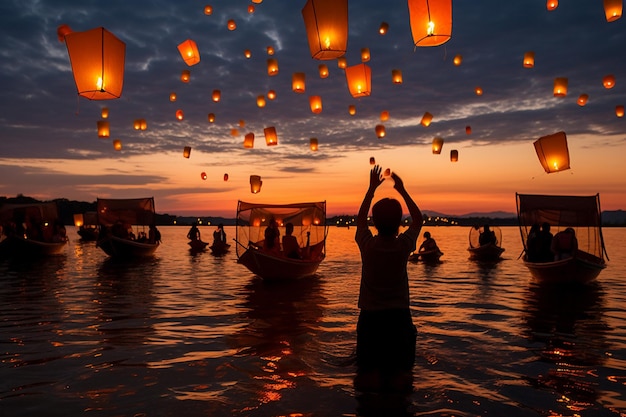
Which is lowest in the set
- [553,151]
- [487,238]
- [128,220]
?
[487,238]

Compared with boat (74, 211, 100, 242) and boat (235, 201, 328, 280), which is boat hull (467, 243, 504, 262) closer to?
boat (235, 201, 328, 280)

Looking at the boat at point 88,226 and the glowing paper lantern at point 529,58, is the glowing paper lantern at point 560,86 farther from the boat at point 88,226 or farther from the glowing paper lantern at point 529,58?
the boat at point 88,226

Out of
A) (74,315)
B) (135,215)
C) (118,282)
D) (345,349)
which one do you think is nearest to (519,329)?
(345,349)

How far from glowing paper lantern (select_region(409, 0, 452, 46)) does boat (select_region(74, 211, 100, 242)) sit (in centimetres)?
4650

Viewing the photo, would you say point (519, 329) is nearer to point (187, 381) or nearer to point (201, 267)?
point (187, 381)

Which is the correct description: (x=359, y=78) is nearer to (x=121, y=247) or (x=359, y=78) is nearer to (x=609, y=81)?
(x=609, y=81)

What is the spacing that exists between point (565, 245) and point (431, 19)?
9.67 metres

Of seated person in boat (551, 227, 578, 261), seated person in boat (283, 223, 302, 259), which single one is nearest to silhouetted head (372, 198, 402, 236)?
seated person in boat (551, 227, 578, 261)

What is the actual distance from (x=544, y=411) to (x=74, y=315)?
9.14 meters

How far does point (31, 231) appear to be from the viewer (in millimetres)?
28531

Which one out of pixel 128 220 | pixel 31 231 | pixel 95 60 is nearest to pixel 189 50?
pixel 95 60

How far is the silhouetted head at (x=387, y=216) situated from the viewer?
189 inches

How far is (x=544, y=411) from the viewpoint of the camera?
17.2 feet

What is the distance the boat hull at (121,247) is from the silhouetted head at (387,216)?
22.4 m
